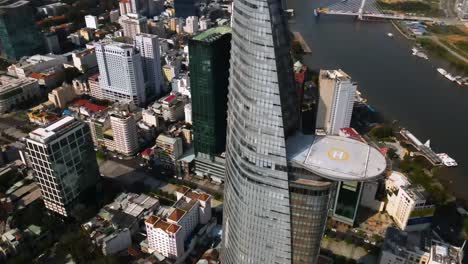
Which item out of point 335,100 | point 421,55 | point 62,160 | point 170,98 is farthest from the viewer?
point 421,55

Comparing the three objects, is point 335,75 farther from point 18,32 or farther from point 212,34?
point 18,32

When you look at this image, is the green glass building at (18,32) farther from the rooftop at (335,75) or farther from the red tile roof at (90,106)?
the rooftop at (335,75)

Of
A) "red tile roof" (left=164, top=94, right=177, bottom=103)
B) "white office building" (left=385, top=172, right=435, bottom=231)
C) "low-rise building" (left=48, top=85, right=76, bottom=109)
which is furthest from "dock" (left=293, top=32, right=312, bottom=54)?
"white office building" (left=385, top=172, right=435, bottom=231)

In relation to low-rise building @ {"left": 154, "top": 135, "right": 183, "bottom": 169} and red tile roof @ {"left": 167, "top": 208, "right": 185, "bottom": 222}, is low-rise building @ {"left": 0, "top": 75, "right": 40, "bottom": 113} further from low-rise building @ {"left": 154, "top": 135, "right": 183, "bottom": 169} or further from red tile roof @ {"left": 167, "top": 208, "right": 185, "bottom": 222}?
red tile roof @ {"left": 167, "top": 208, "right": 185, "bottom": 222}

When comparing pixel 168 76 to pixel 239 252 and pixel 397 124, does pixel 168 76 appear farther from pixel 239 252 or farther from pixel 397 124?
pixel 239 252

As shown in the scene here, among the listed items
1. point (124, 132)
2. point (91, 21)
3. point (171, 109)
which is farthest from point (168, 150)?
point (91, 21)

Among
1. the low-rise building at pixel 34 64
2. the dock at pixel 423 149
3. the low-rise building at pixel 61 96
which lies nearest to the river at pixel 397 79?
the dock at pixel 423 149

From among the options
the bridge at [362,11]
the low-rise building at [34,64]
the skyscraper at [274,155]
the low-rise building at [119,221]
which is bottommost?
the low-rise building at [119,221]

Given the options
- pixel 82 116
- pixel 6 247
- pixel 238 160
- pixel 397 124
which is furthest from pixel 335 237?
pixel 82 116
